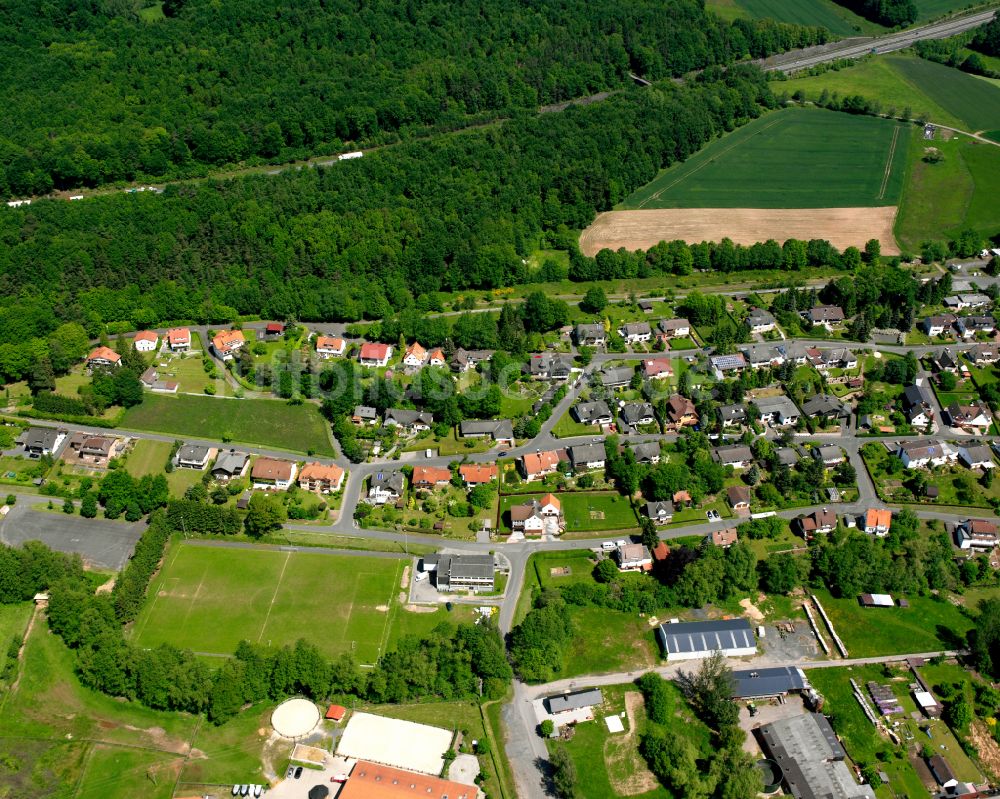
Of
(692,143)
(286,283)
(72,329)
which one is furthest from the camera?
(692,143)

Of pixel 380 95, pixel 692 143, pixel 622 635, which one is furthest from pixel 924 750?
pixel 380 95

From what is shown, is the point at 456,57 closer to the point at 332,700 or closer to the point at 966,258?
the point at 966,258

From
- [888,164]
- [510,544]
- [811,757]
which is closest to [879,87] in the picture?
[888,164]

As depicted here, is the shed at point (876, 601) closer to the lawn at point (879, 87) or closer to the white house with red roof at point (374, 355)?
the white house with red roof at point (374, 355)

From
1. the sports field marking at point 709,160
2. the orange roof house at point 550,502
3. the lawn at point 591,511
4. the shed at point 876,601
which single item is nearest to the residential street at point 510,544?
the lawn at point 591,511

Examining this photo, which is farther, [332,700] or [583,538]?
[583,538]
